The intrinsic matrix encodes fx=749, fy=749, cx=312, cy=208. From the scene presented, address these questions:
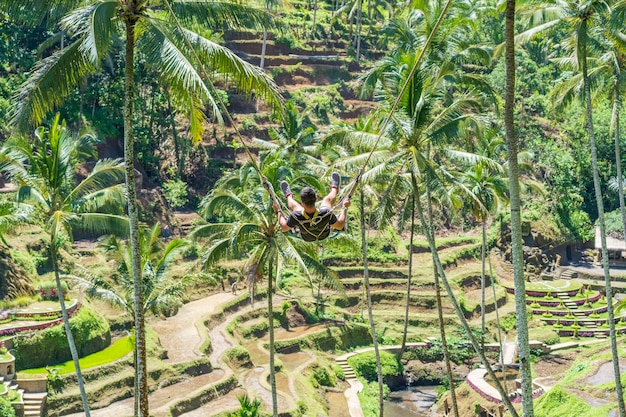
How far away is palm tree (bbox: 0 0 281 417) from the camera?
46.2 feet

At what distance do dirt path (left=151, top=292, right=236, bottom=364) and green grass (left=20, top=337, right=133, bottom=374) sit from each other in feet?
6.67

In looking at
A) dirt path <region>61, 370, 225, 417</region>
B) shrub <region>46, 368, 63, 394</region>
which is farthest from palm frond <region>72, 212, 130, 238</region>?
dirt path <region>61, 370, 225, 417</region>

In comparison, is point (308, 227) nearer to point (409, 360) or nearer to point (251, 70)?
point (251, 70)

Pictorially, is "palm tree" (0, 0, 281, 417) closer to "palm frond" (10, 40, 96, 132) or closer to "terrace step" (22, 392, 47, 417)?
"palm frond" (10, 40, 96, 132)

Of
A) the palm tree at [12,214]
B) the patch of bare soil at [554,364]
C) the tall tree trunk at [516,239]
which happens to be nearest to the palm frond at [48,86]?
the palm tree at [12,214]

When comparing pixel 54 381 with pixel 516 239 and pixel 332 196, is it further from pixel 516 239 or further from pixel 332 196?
pixel 516 239

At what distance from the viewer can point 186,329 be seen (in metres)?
36.8

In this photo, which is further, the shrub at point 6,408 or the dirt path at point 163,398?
the dirt path at point 163,398

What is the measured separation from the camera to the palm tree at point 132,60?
14.1 metres

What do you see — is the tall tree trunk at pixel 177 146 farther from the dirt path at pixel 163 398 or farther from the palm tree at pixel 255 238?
the palm tree at pixel 255 238

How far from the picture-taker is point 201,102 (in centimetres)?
1523

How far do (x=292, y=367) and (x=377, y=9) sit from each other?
49.1 metres

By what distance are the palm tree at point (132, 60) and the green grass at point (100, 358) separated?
48.1 feet

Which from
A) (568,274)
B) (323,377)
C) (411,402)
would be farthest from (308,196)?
(568,274)
